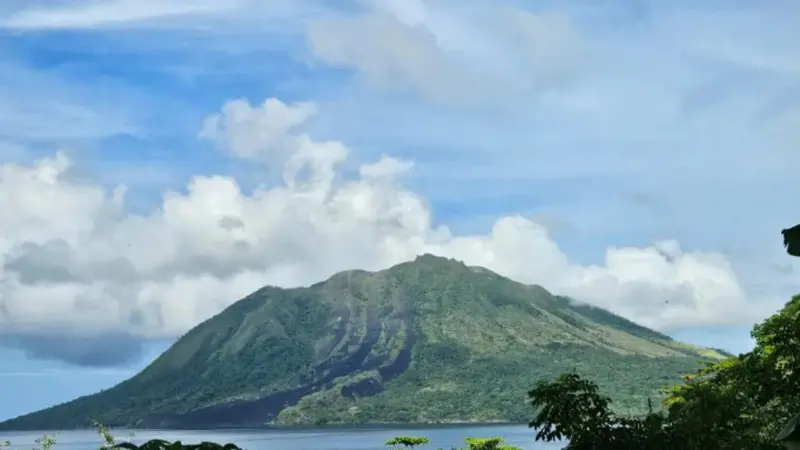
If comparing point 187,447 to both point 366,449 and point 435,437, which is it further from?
point 435,437

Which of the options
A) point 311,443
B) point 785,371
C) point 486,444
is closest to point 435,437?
point 311,443

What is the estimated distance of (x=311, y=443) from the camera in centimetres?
18988

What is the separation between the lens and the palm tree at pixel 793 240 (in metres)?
4.77

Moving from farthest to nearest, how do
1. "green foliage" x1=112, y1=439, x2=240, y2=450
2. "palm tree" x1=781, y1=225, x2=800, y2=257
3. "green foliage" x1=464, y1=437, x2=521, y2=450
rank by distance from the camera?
"green foliage" x1=464, y1=437, x2=521, y2=450, "palm tree" x1=781, y1=225, x2=800, y2=257, "green foliage" x1=112, y1=439, x2=240, y2=450

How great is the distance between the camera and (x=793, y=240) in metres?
4.80

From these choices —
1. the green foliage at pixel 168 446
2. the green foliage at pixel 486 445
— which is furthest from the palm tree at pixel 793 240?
the green foliage at pixel 486 445

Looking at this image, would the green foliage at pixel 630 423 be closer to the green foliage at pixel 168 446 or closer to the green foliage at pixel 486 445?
the green foliage at pixel 168 446

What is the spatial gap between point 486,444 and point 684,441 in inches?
1551

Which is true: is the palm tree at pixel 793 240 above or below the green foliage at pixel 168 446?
above

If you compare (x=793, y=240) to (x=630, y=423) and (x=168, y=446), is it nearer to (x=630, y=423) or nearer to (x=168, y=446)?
(x=168, y=446)

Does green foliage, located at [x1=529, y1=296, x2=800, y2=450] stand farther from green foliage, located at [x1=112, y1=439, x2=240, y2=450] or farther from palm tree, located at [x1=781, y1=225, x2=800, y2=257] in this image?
green foliage, located at [x1=112, y1=439, x2=240, y2=450]

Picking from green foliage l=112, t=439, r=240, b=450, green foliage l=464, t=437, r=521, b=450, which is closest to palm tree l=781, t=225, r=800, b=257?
green foliage l=112, t=439, r=240, b=450

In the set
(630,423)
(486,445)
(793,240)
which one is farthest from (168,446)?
(486,445)

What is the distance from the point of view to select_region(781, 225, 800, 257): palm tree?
477 cm
